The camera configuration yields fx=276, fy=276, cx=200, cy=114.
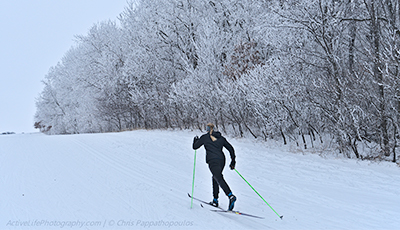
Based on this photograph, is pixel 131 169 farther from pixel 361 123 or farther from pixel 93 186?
pixel 361 123

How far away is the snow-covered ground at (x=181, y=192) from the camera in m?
5.01

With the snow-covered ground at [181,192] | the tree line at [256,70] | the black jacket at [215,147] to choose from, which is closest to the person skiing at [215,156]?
the black jacket at [215,147]

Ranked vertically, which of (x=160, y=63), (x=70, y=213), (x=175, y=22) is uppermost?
(x=175, y=22)

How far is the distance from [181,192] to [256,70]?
7.83 metres

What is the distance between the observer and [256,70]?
1286 centimetres

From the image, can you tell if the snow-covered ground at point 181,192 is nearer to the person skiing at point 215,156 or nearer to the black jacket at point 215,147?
the person skiing at point 215,156

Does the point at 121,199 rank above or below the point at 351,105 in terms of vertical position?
below

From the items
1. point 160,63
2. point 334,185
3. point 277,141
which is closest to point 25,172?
point 334,185

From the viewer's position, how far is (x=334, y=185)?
7004mm

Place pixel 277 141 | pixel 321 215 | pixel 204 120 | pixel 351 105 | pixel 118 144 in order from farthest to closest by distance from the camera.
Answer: pixel 204 120
pixel 118 144
pixel 277 141
pixel 351 105
pixel 321 215

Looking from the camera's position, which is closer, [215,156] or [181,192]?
[215,156]

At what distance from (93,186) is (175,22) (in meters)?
16.8

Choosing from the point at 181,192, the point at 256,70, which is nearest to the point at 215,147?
the point at 181,192

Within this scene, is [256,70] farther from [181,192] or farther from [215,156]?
[215,156]
